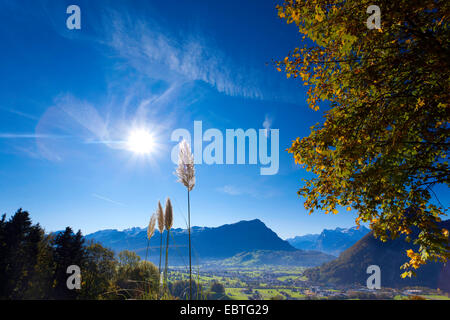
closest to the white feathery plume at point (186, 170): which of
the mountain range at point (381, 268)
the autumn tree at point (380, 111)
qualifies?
the autumn tree at point (380, 111)

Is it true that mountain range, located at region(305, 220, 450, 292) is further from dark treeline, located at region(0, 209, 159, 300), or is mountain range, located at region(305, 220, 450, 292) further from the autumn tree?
the autumn tree

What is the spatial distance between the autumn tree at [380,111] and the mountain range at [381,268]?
155 meters

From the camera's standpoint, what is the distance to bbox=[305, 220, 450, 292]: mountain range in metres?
117

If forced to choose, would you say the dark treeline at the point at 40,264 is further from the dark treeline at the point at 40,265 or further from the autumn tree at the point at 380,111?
the autumn tree at the point at 380,111

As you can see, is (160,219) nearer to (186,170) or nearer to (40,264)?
(186,170)

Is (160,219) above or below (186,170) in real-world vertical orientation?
below

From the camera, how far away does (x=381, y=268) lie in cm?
13175

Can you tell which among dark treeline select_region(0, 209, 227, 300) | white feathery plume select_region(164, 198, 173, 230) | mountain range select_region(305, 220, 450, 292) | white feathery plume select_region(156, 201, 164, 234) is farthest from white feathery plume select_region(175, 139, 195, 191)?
mountain range select_region(305, 220, 450, 292)

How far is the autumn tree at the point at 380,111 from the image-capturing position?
3.73m

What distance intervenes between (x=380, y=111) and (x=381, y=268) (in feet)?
600

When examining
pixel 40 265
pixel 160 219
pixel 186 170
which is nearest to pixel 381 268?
pixel 40 265

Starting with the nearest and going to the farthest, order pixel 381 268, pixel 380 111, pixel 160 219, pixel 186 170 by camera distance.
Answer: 1. pixel 380 111
2. pixel 186 170
3. pixel 160 219
4. pixel 381 268

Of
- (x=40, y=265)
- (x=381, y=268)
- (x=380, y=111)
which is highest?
(x=380, y=111)
